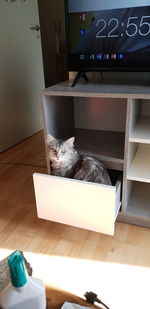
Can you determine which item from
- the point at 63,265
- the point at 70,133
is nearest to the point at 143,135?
the point at 70,133

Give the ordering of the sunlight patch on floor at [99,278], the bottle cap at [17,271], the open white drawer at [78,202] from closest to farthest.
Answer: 1. the bottle cap at [17,271]
2. the sunlight patch on floor at [99,278]
3. the open white drawer at [78,202]

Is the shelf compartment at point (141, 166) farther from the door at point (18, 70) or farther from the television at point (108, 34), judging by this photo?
the door at point (18, 70)

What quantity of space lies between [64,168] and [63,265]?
43cm

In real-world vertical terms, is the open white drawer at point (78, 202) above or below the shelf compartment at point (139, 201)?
above

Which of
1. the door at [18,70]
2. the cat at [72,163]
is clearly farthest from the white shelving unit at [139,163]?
the door at [18,70]

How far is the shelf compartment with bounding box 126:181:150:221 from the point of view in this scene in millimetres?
1192

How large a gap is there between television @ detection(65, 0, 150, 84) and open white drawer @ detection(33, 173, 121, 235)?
55 cm

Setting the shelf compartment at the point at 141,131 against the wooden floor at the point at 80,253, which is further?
the shelf compartment at the point at 141,131

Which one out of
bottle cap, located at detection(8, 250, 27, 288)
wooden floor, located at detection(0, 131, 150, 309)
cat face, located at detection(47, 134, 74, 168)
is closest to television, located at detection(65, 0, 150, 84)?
cat face, located at detection(47, 134, 74, 168)

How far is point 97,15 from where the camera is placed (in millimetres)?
1024

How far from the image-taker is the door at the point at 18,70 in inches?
78.4

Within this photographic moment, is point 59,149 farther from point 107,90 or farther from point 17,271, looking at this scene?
point 17,271

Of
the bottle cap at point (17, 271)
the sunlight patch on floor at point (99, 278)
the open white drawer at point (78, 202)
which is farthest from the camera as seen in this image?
the open white drawer at point (78, 202)

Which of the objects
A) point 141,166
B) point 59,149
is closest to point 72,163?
point 59,149
